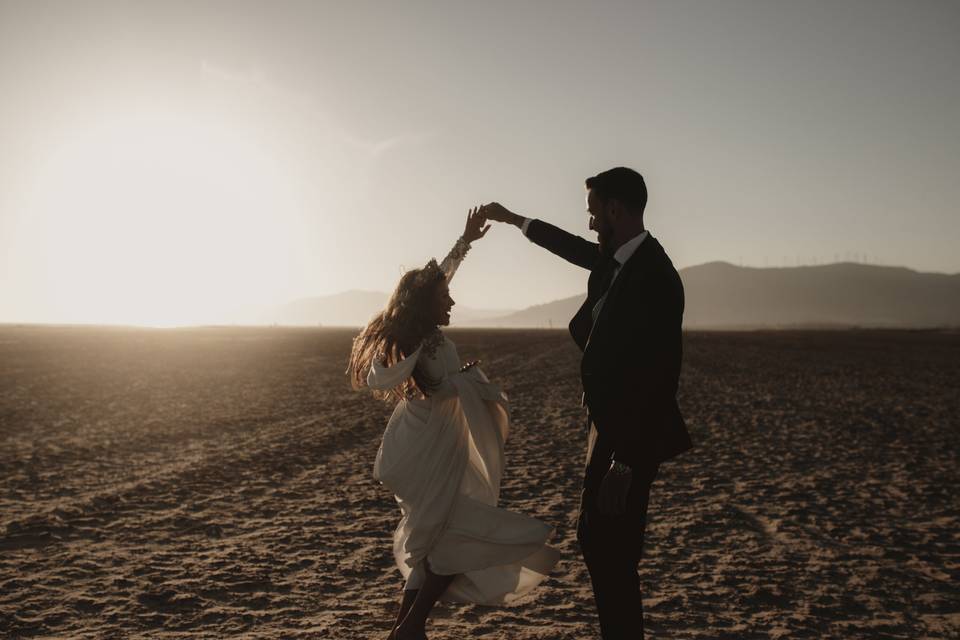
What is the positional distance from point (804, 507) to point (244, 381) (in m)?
20.2

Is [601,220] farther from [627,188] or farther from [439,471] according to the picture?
[439,471]

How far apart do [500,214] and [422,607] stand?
2284mm

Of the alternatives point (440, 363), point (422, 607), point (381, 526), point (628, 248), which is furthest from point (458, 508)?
point (381, 526)

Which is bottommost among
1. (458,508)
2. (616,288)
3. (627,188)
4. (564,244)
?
(458,508)

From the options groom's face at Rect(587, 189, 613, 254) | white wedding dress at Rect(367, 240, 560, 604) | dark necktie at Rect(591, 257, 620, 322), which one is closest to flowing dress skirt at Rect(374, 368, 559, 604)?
white wedding dress at Rect(367, 240, 560, 604)

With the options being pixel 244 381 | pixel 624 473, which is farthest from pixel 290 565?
pixel 244 381

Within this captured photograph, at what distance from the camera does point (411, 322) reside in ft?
12.1

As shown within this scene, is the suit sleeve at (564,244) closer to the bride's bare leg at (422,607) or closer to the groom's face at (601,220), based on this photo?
the groom's face at (601,220)

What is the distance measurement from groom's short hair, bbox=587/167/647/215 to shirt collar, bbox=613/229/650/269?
0.38 ft

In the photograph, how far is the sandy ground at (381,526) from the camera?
14.2ft

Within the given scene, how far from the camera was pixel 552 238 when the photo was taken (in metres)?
3.79

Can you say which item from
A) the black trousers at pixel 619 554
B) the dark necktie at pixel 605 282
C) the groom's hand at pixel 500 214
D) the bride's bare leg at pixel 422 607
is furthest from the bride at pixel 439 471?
the dark necktie at pixel 605 282

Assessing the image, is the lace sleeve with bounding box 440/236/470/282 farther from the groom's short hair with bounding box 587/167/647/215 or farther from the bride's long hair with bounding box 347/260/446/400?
the groom's short hair with bounding box 587/167/647/215

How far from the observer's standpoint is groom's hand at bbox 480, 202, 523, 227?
13.1 ft
